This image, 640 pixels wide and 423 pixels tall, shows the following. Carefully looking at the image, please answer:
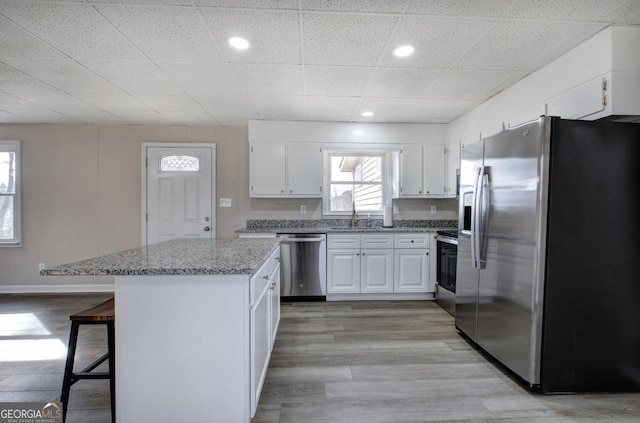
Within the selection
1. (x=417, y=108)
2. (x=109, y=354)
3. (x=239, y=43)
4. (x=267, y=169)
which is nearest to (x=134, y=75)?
(x=239, y=43)

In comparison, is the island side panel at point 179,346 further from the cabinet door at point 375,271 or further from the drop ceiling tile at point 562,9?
the cabinet door at point 375,271

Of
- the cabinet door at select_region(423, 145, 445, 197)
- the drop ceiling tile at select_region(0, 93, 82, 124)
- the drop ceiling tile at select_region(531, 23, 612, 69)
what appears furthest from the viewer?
the cabinet door at select_region(423, 145, 445, 197)

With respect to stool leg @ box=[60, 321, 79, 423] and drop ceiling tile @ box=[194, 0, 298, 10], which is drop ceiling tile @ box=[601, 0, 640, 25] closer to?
drop ceiling tile @ box=[194, 0, 298, 10]

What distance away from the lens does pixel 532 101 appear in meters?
2.47

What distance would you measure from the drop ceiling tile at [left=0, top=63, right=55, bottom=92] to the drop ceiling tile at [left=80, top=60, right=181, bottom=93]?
68 cm

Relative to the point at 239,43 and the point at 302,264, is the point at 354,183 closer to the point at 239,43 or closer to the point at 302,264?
the point at 302,264

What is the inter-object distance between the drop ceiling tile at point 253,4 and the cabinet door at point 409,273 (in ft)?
9.28

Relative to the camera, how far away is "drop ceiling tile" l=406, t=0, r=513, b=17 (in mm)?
1646

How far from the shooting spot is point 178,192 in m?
4.13

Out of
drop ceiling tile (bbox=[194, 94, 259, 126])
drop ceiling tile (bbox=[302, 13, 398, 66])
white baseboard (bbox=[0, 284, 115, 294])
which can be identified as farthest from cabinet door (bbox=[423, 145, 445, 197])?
white baseboard (bbox=[0, 284, 115, 294])

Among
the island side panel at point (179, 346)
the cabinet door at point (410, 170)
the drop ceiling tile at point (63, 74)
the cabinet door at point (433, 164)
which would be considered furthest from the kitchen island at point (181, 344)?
the cabinet door at point (433, 164)

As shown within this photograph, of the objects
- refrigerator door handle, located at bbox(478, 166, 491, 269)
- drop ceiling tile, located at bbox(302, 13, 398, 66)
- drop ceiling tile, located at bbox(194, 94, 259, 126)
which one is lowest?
refrigerator door handle, located at bbox(478, 166, 491, 269)

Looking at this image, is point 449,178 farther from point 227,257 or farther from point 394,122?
point 227,257

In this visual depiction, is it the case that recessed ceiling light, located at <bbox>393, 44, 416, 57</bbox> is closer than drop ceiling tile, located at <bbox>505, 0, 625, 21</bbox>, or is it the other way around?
drop ceiling tile, located at <bbox>505, 0, 625, 21</bbox>
